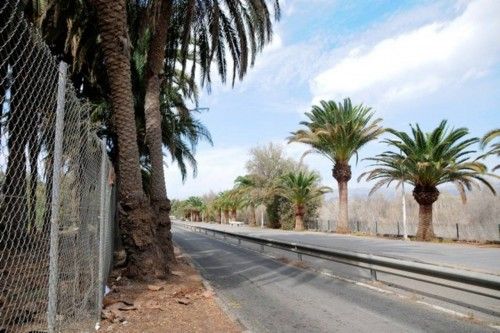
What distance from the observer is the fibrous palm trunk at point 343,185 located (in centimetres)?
3666

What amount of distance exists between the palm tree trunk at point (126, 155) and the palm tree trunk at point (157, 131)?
2.61m

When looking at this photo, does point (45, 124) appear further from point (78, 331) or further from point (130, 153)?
point (130, 153)

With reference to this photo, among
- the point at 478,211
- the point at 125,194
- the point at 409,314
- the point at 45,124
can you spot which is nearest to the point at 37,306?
the point at 45,124

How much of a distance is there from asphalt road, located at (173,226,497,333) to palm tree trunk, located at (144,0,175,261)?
1845 mm

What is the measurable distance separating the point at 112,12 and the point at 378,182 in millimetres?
24047

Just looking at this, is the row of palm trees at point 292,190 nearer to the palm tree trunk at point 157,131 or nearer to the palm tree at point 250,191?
the palm tree at point 250,191

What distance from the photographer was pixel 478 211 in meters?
37.1

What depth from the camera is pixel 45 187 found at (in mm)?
4047

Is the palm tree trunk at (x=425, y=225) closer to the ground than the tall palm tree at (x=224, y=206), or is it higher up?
closer to the ground

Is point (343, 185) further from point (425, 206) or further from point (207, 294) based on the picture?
point (207, 294)

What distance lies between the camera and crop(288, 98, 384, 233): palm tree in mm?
35438

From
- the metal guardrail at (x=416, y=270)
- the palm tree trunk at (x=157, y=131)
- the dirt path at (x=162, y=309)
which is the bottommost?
the dirt path at (x=162, y=309)

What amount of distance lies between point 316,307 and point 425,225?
22.0 metres

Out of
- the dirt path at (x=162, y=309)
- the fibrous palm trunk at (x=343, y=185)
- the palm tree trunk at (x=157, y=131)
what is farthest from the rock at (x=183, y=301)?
the fibrous palm trunk at (x=343, y=185)
